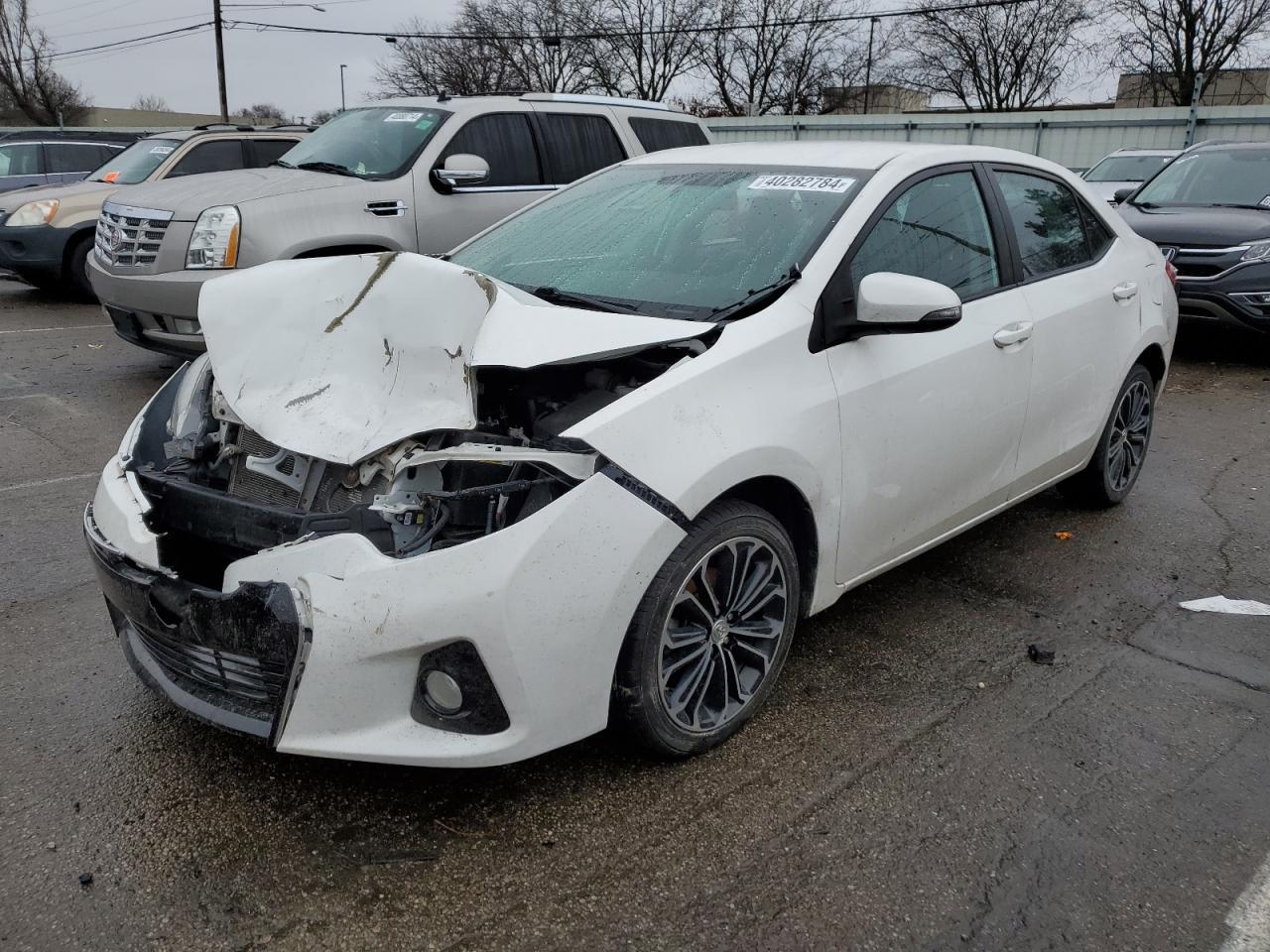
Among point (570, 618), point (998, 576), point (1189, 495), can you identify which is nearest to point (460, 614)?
point (570, 618)

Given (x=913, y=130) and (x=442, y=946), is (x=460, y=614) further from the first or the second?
(x=913, y=130)

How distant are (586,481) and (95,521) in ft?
4.88

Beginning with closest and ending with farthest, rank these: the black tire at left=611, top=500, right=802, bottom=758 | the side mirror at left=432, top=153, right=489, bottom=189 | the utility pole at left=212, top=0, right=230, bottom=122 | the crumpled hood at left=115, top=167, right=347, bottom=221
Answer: the black tire at left=611, top=500, right=802, bottom=758 → the crumpled hood at left=115, top=167, right=347, bottom=221 → the side mirror at left=432, top=153, right=489, bottom=189 → the utility pole at left=212, top=0, right=230, bottom=122

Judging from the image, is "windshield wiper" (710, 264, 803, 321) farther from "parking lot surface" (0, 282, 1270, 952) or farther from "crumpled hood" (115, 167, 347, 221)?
"crumpled hood" (115, 167, 347, 221)

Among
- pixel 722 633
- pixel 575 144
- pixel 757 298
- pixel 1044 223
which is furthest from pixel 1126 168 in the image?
pixel 722 633

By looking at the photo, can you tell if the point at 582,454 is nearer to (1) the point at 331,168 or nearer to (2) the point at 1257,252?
(1) the point at 331,168

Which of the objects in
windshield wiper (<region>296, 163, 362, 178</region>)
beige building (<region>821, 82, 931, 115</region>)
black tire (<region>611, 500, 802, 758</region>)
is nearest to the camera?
Result: black tire (<region>611, 500, 802, 758</region>)

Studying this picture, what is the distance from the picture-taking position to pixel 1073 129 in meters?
23.5

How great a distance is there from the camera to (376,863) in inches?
94.6

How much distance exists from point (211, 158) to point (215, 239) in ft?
15.4

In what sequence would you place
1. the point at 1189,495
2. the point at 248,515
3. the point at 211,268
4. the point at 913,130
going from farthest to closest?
the point at 913,130 → the point at 211,268 → the point at 1189,495 → the point at 248,515

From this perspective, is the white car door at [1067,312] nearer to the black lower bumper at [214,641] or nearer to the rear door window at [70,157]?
the black lower bumper at [214,641]

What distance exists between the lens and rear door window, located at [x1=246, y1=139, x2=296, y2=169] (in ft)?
34.9

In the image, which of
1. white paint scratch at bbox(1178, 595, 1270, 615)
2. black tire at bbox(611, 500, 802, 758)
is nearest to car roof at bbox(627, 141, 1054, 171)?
black tire at bbox(611, 500, 802, 758)
